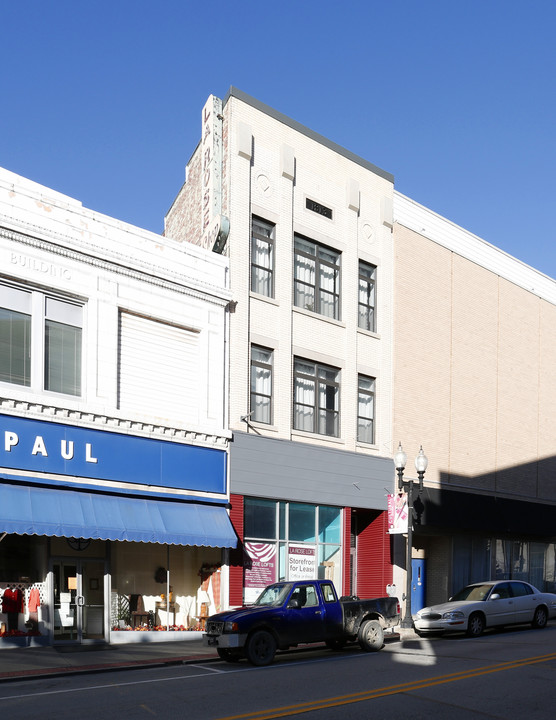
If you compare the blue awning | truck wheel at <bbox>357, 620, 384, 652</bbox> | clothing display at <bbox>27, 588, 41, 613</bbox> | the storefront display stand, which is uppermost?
the blue awning

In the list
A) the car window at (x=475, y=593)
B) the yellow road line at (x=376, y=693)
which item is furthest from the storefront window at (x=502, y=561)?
the yellow road line at (x=376, y=693)

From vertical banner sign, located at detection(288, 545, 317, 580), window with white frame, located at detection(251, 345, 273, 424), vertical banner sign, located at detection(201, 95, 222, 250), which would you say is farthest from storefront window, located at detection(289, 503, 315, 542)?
vertical banner sign, located at detection(201, 95, 222, 250)

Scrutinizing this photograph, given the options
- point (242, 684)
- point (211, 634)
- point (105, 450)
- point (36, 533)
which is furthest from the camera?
point (105, 450)

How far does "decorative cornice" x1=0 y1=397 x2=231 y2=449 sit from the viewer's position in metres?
20.1

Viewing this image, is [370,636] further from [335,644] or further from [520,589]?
[520,589]

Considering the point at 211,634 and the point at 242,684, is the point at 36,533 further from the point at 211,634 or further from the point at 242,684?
the point at 242,684

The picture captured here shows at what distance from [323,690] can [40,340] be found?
37.8 feet

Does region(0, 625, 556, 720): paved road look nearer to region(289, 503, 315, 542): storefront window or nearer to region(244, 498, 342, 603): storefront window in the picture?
region(244, 498, 342, 603): storefront window

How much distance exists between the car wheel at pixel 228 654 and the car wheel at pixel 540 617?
10.2 metres

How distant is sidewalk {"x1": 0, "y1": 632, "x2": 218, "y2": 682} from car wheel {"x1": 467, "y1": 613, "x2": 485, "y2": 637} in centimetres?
674

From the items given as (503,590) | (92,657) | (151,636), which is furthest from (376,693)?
(503,590)

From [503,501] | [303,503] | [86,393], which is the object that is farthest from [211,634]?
[503,501]

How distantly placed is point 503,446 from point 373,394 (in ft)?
26.4

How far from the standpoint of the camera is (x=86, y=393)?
2181 centimetres
